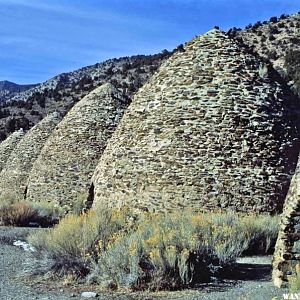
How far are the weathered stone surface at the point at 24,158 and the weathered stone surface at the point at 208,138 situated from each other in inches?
459

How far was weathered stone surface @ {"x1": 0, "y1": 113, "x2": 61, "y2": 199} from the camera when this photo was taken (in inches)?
1028

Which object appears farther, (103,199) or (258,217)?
(103,199)

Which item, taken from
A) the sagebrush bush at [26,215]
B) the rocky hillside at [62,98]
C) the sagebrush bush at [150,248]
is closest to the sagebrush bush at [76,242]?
the sagebrush bush at [150,248]

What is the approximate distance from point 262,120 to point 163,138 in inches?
87.5

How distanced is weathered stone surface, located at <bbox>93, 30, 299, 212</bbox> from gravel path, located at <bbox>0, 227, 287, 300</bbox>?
8.37 feet

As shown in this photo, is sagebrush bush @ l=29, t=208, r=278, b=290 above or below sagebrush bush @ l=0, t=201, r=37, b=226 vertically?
above

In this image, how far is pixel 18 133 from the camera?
32062 mm

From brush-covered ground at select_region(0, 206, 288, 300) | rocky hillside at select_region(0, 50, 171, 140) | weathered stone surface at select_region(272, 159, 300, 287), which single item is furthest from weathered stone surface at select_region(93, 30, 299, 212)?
rocky hillside at select_region(0, 50, 171, 140)

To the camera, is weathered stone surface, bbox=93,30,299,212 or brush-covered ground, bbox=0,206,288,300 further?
weathered stone surface, bbox=93,30,299,212

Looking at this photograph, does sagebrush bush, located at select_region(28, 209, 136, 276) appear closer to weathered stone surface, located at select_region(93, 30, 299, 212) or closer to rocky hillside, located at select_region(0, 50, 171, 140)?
weathered stone surface, located at select_region(93, 30, 299, 212)

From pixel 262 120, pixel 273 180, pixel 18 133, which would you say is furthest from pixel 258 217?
pixel 18 133

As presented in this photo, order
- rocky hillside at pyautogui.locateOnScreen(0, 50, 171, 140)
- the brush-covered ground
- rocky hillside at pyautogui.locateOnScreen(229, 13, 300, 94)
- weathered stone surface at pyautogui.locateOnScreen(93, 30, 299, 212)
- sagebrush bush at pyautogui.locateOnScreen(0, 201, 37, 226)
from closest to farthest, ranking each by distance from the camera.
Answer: the brush-covered ground
weathered stone surface at pyautogui.locateOnScreen(93, 30, 299, 212)
sagebrush bush at pyautogui.locateOnScreen(0, 201, 37, 226)
rocky hillside at pyautogui.locateOnScreen(229, 13, 300, 94)
rocky hillside at pyautogui.locateOnScreen(0, 50, 171, 140)

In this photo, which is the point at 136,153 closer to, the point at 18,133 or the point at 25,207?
the point at 25,207

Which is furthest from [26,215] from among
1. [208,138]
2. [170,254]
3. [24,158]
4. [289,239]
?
[289,239]
